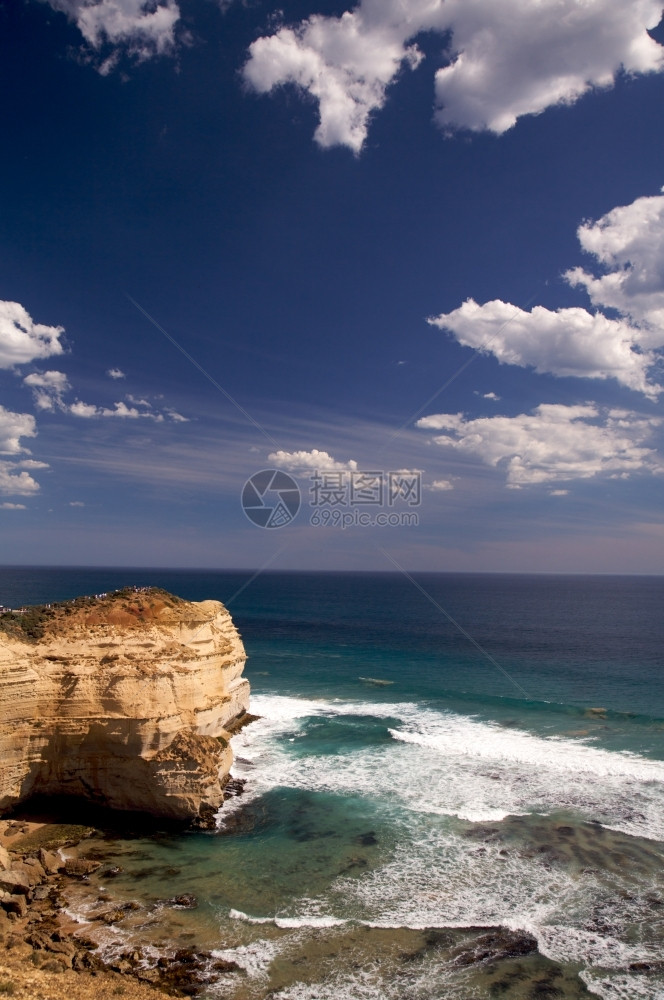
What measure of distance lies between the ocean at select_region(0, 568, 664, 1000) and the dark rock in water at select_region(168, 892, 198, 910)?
0.12 m

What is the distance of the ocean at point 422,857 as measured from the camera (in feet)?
45.0

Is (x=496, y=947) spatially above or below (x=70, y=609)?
below

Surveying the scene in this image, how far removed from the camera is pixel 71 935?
559 inches

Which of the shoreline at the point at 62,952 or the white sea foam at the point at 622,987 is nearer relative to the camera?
the shoreline at the point at 62,952

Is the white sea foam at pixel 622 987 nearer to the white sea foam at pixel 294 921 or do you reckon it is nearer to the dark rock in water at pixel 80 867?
the white sea foam at pixel 294 921

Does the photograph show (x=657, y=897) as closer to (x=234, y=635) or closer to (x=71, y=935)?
(x=71, y=935)

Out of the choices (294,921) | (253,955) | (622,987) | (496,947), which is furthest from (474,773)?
(253,955)

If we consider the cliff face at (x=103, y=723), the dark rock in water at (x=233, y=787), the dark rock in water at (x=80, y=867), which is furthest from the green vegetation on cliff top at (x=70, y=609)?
the dark rock in water at (x=233, y=787)

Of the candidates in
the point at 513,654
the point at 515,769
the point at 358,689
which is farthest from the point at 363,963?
the point at 513,654

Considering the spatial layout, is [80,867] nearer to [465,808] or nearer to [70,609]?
[70,609]

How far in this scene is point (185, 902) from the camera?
15.9 meters

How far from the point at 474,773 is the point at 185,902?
14770 millimetres

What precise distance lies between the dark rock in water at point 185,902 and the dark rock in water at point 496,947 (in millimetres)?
7430

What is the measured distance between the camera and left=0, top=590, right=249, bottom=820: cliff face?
65.3 feet
